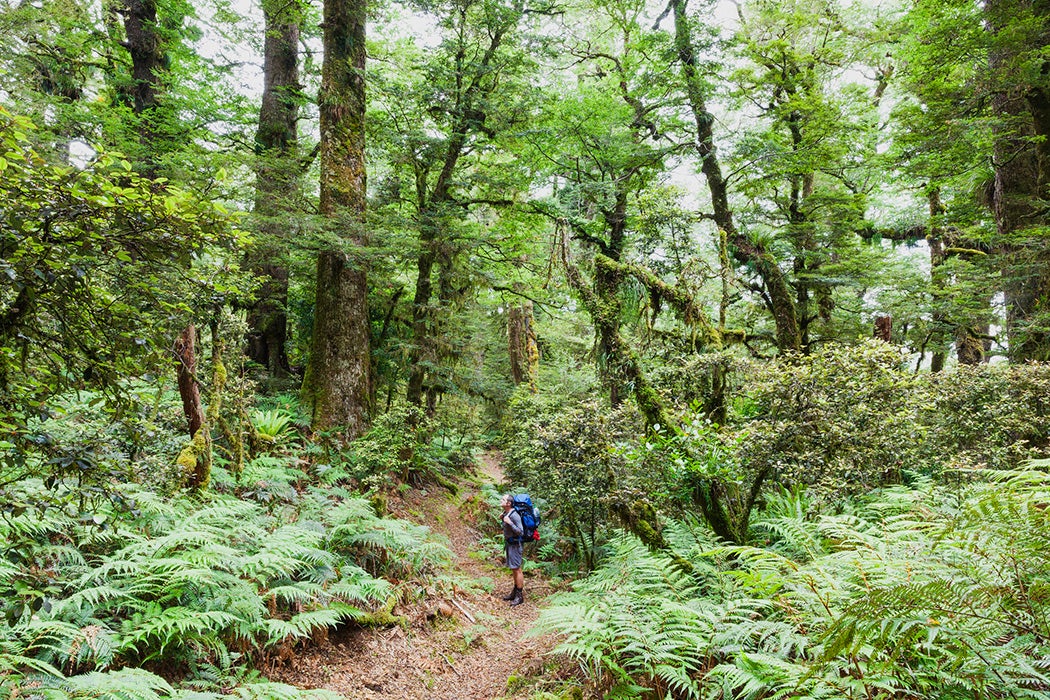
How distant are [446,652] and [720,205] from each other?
1170 centimetres

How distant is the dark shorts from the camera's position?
8094 mm

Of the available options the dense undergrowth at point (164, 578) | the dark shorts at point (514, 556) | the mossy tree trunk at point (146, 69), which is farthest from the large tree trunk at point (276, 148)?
the dark shorts at point (514, 556)

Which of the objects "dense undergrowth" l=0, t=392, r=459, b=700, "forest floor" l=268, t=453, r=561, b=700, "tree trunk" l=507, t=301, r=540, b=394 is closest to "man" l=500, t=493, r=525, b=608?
"forest floor" l=268, t=453, r=561, b=700

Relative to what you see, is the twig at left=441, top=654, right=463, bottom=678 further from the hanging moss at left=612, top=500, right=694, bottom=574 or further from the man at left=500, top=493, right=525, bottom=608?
the hanging moss at left=612, top=500, right=694, bottom=574

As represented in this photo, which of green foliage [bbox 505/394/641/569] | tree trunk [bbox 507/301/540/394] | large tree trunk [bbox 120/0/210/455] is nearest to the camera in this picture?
green foliage [bbox 505/394/641/569]

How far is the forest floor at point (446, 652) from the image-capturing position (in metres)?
4.81

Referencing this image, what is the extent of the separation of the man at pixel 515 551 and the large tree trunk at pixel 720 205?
288 inches

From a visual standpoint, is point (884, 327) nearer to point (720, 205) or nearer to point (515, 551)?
point (720, 205)

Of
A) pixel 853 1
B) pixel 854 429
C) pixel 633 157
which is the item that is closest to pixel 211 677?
pixel 854 429

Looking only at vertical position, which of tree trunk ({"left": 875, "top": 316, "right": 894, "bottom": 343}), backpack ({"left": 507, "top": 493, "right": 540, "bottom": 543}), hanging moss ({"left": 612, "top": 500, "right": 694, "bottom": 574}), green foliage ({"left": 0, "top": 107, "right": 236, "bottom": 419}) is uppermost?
tree trunk ({"left": 875, "top": 316, "right": 894, "bottom": 343})

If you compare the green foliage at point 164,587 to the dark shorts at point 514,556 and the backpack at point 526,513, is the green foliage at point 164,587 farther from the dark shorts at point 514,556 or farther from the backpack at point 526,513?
the backpack at point 526,513

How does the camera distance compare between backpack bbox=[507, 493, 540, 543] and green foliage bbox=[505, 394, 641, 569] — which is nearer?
green foliage bbox=[505, 394, 641, 569]

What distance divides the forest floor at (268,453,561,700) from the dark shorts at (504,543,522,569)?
1.67 ft

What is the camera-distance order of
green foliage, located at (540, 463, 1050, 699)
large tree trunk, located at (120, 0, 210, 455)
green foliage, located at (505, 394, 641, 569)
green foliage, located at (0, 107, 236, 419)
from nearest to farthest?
green foliage, located at (0, 107, 236, 419) < green foliage, located at (540, 463, 1050, 699) < green foliage, located at (505, 394, 641, 569) < large tree trunk, located at (120, 0, 210, 455)
